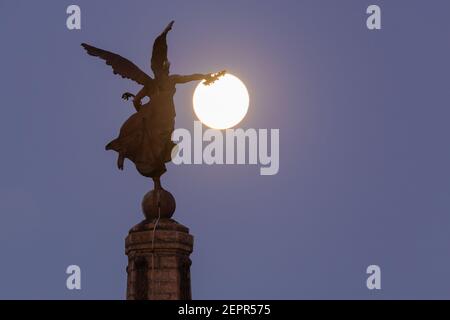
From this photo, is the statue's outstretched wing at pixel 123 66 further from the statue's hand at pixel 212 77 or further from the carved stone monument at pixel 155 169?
the statue's hand at pixel 212 77

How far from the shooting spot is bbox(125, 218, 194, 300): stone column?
33531mm

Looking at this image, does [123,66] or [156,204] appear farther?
[123,66]

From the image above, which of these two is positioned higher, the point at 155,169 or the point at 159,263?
the point at 155,169

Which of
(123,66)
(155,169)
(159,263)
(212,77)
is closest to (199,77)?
(212,77)

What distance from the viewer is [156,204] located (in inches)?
1348

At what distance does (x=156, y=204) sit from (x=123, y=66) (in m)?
3.85

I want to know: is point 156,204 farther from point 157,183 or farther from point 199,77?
point 199,77

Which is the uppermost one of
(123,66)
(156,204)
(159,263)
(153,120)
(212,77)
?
(123,66)

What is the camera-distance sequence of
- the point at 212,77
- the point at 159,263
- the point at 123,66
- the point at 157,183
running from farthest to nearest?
1. the point at 123,66
2. the point at 157,183
3. the point at 212,77
4. the point at 159,263

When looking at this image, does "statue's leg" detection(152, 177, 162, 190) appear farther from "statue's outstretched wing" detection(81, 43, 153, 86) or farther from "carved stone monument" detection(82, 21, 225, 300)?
"statue's outstretched wing" detection(81, 43, 153, 86)
